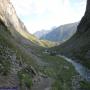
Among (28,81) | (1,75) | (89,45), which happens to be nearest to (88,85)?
(28,81)

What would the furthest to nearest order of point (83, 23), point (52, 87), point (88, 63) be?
point (83, 23) → point (88, 63) → point (52, 87)

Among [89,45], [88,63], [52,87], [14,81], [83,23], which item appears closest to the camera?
[14,81]

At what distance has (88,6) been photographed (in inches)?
5305

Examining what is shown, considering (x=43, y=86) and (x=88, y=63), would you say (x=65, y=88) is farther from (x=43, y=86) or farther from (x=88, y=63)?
(x=88, y=63)

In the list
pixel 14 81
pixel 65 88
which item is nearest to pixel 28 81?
pixel 14 81

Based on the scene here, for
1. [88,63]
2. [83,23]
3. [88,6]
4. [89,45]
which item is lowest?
[88,63]

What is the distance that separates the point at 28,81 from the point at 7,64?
438cm

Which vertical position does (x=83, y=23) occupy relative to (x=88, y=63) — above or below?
above

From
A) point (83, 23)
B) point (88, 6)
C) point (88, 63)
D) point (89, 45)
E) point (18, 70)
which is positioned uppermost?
point (88, 6)

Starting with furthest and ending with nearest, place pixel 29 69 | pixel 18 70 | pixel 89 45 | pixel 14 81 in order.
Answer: pixel 89 45 → pixel 29 69 → pixel 18 70 → pixel 14 81

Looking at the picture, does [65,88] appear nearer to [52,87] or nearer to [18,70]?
[52,87]

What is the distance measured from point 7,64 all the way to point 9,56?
11.4ft

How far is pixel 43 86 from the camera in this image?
3544 cm

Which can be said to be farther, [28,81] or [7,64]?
[7,64]
